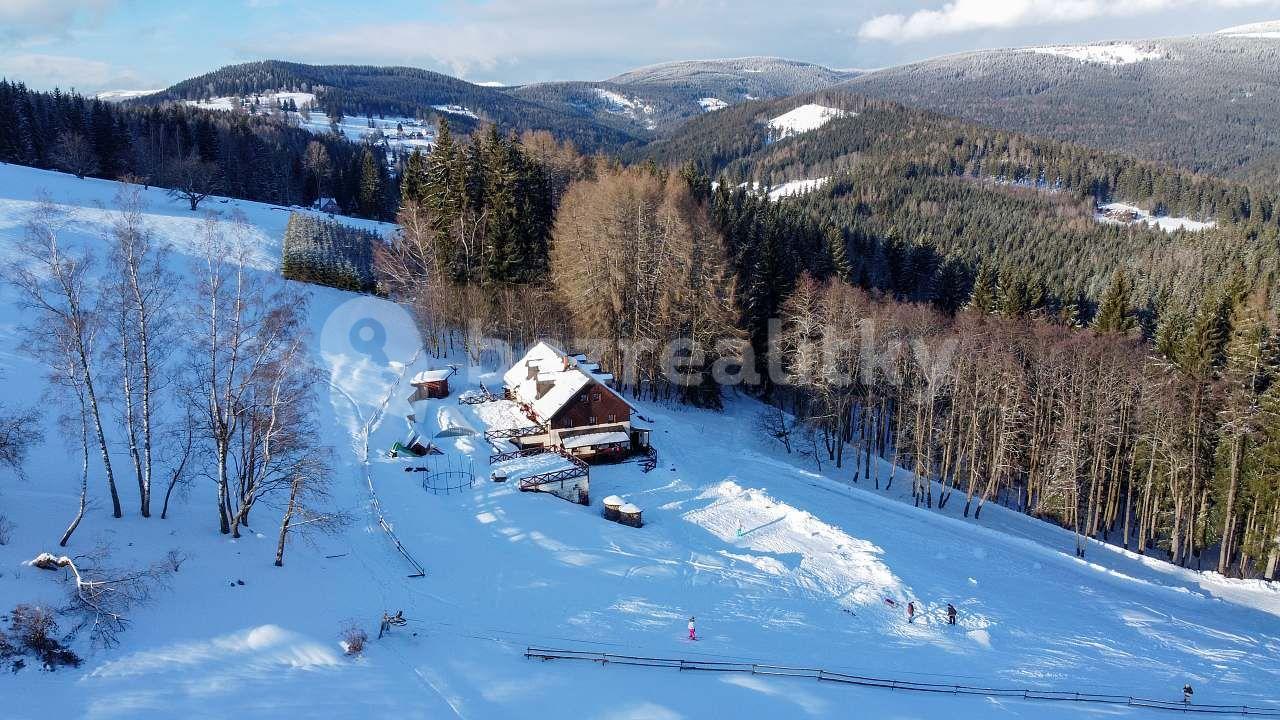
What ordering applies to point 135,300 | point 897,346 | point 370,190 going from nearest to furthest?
point 135,300
point 897,346
point 370,190

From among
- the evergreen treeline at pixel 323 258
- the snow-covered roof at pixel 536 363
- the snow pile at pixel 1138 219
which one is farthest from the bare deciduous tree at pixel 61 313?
the snow pile at pixel 1138 219

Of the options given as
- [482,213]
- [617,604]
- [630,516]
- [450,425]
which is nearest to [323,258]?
[482,213]

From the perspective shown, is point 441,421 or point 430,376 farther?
point 430,376

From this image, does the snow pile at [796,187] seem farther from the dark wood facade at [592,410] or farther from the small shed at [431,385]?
the dark wood facade at [592,410]

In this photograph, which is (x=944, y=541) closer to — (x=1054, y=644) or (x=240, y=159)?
(x=1054, y=644)

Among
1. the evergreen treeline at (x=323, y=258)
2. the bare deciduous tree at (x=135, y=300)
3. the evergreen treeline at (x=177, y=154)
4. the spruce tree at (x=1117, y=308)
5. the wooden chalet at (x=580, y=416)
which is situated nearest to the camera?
the bare deciduous tree at (x=135, y=300)

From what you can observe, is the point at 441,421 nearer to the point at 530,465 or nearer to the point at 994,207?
the point at 530,465
